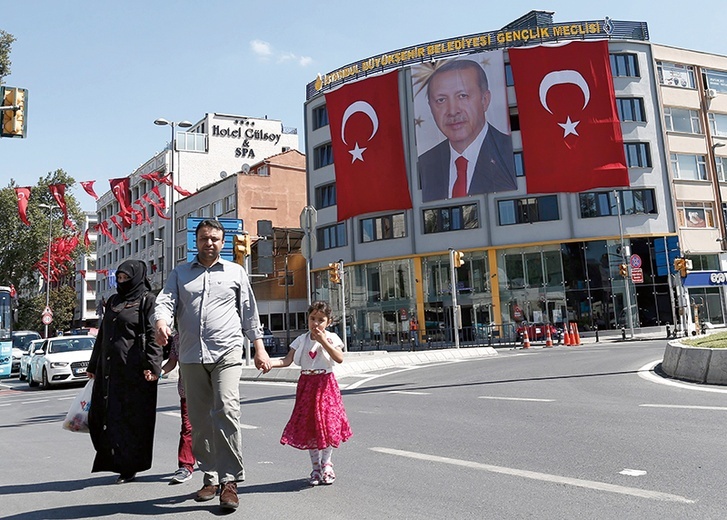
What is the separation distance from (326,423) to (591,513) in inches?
81.4

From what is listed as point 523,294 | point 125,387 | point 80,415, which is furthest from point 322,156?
point 125,387

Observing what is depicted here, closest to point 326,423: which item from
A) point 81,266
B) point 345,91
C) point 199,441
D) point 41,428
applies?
point 199,441

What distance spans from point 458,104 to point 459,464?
3772 cm

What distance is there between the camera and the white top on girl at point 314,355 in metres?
5.45

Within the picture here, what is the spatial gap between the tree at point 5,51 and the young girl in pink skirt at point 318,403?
36.1 meters

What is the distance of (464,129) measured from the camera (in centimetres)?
4084

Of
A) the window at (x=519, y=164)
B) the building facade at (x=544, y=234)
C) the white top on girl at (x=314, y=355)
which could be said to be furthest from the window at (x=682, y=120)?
the white top on girl at (x=314, y=355)

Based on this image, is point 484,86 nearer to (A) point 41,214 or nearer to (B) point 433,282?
(B) point 433,282

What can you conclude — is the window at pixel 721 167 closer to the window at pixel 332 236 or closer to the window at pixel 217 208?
the window at pixel 332 236

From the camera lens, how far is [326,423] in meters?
5.24

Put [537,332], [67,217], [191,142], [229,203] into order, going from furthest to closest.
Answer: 1. [191,142]
2. [229,203]
3. [67,217]
4. [537,332]

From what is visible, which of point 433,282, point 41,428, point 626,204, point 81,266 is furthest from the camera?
point 81,266

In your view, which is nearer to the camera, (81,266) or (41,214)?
(41,214)

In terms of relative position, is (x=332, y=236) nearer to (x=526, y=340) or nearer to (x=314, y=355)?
(x=526, y=340)
